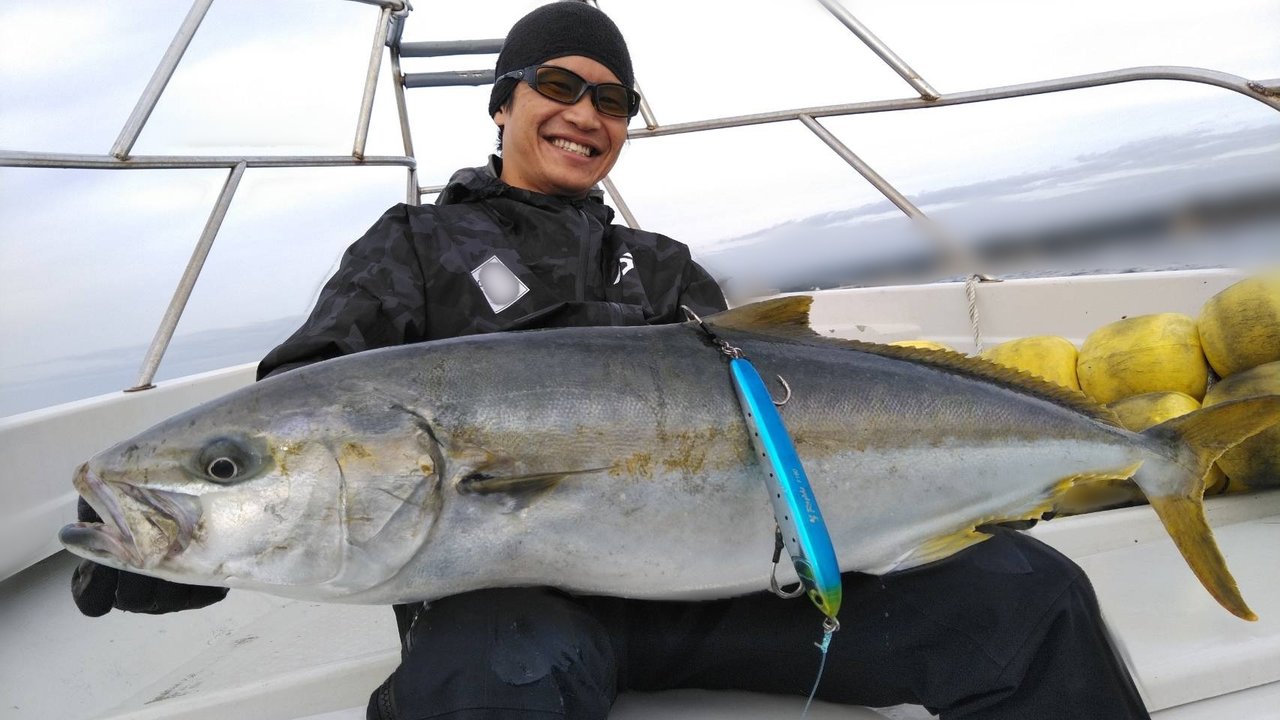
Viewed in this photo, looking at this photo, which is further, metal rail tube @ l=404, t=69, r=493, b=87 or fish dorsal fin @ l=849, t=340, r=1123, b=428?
metal rail tube @ l=404, t=69, r=493, b=87

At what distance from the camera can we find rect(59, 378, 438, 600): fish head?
1404mm

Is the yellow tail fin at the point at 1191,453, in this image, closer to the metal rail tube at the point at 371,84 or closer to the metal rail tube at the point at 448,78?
the metal rail tube at the point at 448,78

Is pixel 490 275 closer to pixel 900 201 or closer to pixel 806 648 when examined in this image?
pixel 806 648

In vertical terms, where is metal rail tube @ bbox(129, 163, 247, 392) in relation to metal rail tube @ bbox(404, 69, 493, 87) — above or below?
below

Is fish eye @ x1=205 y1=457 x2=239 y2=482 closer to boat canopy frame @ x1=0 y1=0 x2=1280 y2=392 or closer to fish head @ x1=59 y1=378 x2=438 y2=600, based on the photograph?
fish head @ x1=59 y1=378 x2=438 y2=600

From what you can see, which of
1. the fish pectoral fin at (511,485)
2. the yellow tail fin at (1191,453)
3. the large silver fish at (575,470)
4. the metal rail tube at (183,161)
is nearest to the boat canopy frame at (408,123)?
the metal rail tube at (183,161)

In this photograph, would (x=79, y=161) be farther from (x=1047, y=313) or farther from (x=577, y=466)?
(x=1047, y=313)

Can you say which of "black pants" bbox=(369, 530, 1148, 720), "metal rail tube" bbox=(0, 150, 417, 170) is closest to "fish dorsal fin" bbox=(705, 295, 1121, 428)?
"black pants" bbox=(369, 530, 1148, 720)

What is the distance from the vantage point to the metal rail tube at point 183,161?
3.41 metres

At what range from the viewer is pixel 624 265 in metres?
2.63

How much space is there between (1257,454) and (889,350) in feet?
5.48

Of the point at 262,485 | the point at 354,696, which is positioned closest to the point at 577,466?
the point at 262,485

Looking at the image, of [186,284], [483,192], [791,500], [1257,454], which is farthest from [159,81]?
[1257,454]

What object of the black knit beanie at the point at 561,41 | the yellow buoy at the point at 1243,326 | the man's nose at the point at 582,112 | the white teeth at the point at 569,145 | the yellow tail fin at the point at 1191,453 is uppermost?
the black knit beanie at the point at 561,41
